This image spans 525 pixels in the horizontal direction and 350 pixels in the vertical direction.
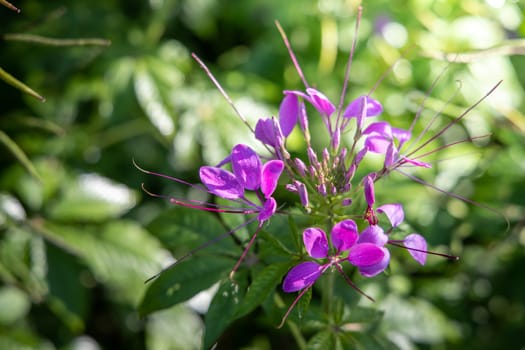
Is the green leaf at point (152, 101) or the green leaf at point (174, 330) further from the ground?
the green leaf at point (152, 101)

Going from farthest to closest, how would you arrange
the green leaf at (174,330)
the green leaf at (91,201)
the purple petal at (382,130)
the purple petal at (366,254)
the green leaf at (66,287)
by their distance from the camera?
the green leaf at (174,330)
the green leaf at (91,201)
the green leaf at (66,287)
the purple petal at (382,130)
the purple petal at (366,254)

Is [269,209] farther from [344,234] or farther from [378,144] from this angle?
[378,144]

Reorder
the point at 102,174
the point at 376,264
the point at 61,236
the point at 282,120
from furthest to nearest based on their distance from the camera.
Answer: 1. the point at 102,174
2. the point at 61,236
3. the point at 282,120
4. the point at 376,264

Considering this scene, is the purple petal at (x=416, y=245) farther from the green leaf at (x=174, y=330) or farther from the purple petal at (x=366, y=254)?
the green leaf at (x=174, y=330)

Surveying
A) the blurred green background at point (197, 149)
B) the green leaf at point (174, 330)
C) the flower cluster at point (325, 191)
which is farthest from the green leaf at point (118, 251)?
the flower cluster at point (325, 191)

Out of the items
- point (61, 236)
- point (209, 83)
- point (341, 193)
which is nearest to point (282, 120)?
point (341, 193)

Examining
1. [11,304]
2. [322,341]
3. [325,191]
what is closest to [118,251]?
[11,304]

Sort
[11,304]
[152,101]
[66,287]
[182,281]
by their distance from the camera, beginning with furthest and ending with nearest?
[152,101], [11,304], [66,287], [182,281]

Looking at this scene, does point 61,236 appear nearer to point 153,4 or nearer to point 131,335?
point 131,335
